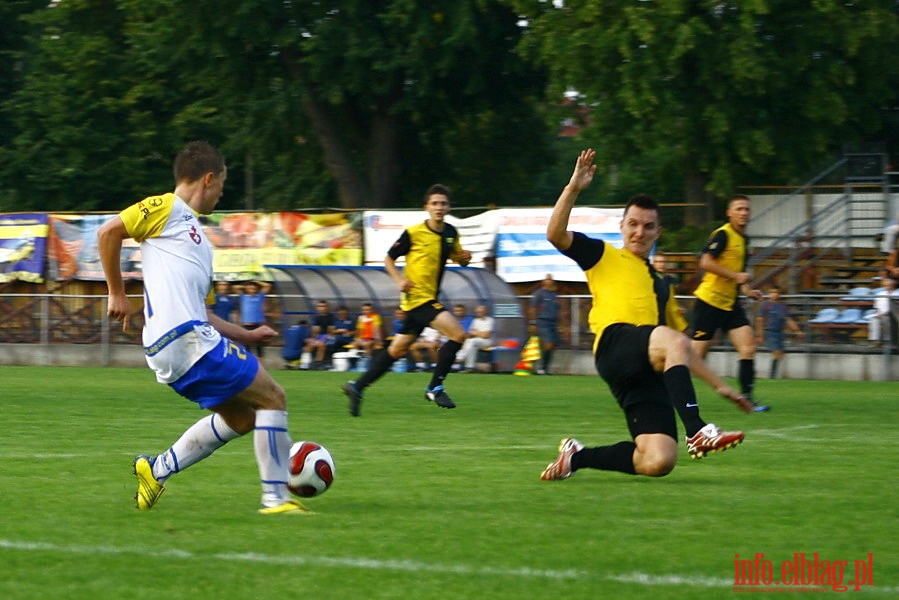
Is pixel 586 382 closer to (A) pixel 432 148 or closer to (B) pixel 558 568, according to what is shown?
(B) pixel 558 568

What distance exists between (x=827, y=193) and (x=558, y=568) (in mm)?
25202

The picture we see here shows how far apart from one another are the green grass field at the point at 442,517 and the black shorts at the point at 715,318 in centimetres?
179

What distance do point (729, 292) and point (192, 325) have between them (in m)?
8.39

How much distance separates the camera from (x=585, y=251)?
25.6 feet

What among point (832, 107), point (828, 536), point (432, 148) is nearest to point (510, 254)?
point (832, 107)

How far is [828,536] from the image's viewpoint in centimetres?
619

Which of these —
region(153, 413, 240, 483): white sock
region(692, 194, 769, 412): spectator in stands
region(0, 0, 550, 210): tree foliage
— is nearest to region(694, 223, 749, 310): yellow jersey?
region(692, 194, 769, 412): spectator in stands

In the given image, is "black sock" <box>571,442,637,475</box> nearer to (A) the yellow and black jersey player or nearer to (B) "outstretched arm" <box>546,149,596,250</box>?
(B) "outstretched arm" <box>546,149,596,250</box>

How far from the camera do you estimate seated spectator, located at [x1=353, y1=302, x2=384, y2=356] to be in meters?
25.2

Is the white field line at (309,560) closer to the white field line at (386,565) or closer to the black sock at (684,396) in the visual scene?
the white field line at (386,565)

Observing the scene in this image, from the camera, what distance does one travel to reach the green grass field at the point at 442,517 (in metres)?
5.26

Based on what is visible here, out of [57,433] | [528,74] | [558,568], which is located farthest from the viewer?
[528,74]

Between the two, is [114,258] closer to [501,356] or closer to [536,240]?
[501,356]

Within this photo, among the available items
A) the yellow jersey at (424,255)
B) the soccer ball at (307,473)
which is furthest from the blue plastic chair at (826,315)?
the soccer ball at (307,473)
